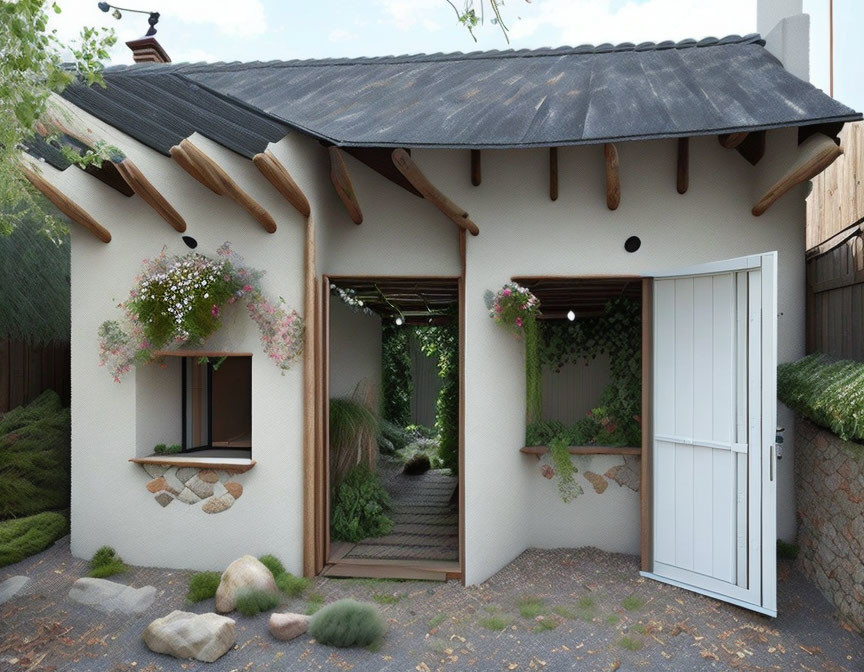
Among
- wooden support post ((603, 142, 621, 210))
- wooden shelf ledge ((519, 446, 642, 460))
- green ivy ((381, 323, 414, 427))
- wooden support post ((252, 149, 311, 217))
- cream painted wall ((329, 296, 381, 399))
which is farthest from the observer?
green ivy ((381, 323, 414, 427))

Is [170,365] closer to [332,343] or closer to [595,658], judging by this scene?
[332,343]

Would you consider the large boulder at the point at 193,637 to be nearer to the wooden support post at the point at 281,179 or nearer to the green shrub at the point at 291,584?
the green shrub at the point at 291,584

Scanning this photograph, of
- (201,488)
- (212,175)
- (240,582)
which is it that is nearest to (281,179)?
(212,175)

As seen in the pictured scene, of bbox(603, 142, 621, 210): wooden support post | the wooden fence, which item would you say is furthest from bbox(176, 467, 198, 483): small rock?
bbox(603, 142, 621, 210): wooden support post

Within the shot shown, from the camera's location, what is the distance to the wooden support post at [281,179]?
14.2 feet

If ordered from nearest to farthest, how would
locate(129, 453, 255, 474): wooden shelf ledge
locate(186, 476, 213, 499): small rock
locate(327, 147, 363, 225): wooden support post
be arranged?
locate(327, 147, 363, 225): wooden support post → locate(129, 453, 255, 474): wooden shelf ledge → locate(186, 476, 213, 499): small rock

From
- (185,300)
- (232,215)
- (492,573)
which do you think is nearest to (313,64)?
(232,215)

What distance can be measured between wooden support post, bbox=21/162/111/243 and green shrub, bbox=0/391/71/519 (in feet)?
6.23

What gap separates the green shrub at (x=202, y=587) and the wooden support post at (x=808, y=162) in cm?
481

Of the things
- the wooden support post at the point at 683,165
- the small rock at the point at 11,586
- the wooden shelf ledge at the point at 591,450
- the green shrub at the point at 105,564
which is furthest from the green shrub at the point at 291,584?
the wooden support post at the point at 683,165

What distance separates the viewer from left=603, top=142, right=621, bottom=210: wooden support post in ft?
15.1

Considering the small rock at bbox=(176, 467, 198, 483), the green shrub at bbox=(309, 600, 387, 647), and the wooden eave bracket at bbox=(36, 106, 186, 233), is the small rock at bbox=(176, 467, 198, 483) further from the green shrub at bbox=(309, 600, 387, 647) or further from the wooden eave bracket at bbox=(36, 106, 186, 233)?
the wooden eave bracket at bbox=(36, 106, 186, 233)

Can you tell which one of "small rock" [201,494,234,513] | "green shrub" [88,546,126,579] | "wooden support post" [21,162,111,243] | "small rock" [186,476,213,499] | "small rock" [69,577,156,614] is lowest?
"small rock" [69,577,156,614]

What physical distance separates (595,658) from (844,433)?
77.6 inches
